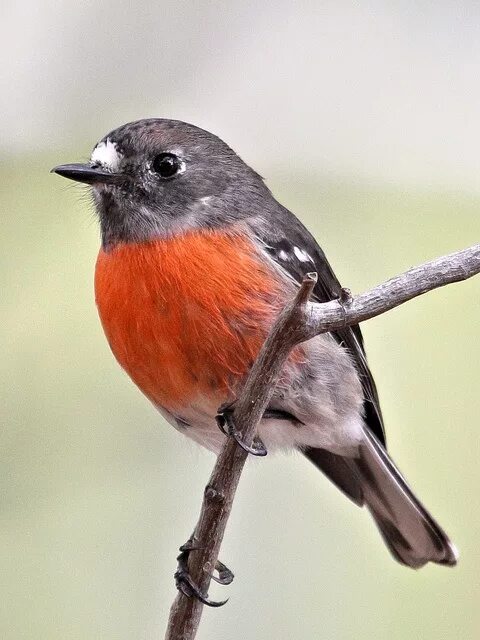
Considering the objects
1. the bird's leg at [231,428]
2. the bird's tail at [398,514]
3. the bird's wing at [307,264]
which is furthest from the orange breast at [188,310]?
the bird's tail at [398,514]

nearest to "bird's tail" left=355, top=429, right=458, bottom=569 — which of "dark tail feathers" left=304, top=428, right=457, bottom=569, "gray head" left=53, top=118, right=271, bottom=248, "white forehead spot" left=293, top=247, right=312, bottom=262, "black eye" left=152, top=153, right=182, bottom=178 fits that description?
"dark tail feathers" left=304, top=428, right=457, bottom=569

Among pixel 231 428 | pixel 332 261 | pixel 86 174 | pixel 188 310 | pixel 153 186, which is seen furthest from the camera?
pixel 332 261

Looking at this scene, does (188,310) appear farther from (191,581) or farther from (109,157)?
(191,581)

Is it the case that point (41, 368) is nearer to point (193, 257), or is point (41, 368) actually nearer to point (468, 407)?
point (193, 257)

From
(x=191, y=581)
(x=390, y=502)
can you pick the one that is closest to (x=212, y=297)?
(x=191, y=581)

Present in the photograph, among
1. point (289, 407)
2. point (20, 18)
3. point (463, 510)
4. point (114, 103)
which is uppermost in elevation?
point (20, 18)

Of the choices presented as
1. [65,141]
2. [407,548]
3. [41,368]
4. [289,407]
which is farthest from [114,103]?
[407,548]
